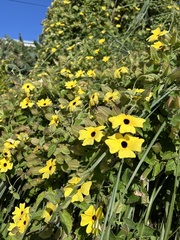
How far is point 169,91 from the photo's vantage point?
0.77 metres

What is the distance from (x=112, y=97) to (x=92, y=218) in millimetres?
314

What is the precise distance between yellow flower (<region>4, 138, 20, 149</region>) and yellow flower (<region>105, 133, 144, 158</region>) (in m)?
0.51

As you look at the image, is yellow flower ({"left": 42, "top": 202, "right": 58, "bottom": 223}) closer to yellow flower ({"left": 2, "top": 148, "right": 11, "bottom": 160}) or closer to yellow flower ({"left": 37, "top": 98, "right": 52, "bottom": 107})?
yellow flower ({"left": 2, "top": 148, "right": 11, "bottom": 160})

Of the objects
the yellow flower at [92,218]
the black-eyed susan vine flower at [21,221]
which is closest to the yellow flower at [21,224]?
the black-eyed susan vine flower at [21,221]

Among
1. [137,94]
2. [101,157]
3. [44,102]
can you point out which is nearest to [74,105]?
[44,102]

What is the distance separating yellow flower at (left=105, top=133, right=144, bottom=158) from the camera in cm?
71

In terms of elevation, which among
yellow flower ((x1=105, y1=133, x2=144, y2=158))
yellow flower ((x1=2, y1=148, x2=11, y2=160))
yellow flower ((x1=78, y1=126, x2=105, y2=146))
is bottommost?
yellow flower ((x1=105, y1=133, x2=144, y2=158))

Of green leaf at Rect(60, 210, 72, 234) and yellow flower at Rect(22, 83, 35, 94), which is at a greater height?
yellow flower at Rect(22, 83, 35, 94)

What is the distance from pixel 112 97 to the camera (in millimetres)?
949

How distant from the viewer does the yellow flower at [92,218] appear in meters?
0.77

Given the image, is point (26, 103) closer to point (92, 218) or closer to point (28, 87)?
point (28, 87)

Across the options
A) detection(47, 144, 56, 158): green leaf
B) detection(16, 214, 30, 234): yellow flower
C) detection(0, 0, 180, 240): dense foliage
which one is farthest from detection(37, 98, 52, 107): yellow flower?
detection(16, 214, 30, 234): yellow flower

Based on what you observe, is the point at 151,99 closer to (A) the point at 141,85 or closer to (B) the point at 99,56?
(A) the point at 141,85

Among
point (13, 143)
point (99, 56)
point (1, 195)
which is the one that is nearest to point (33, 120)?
point (13, 143)
